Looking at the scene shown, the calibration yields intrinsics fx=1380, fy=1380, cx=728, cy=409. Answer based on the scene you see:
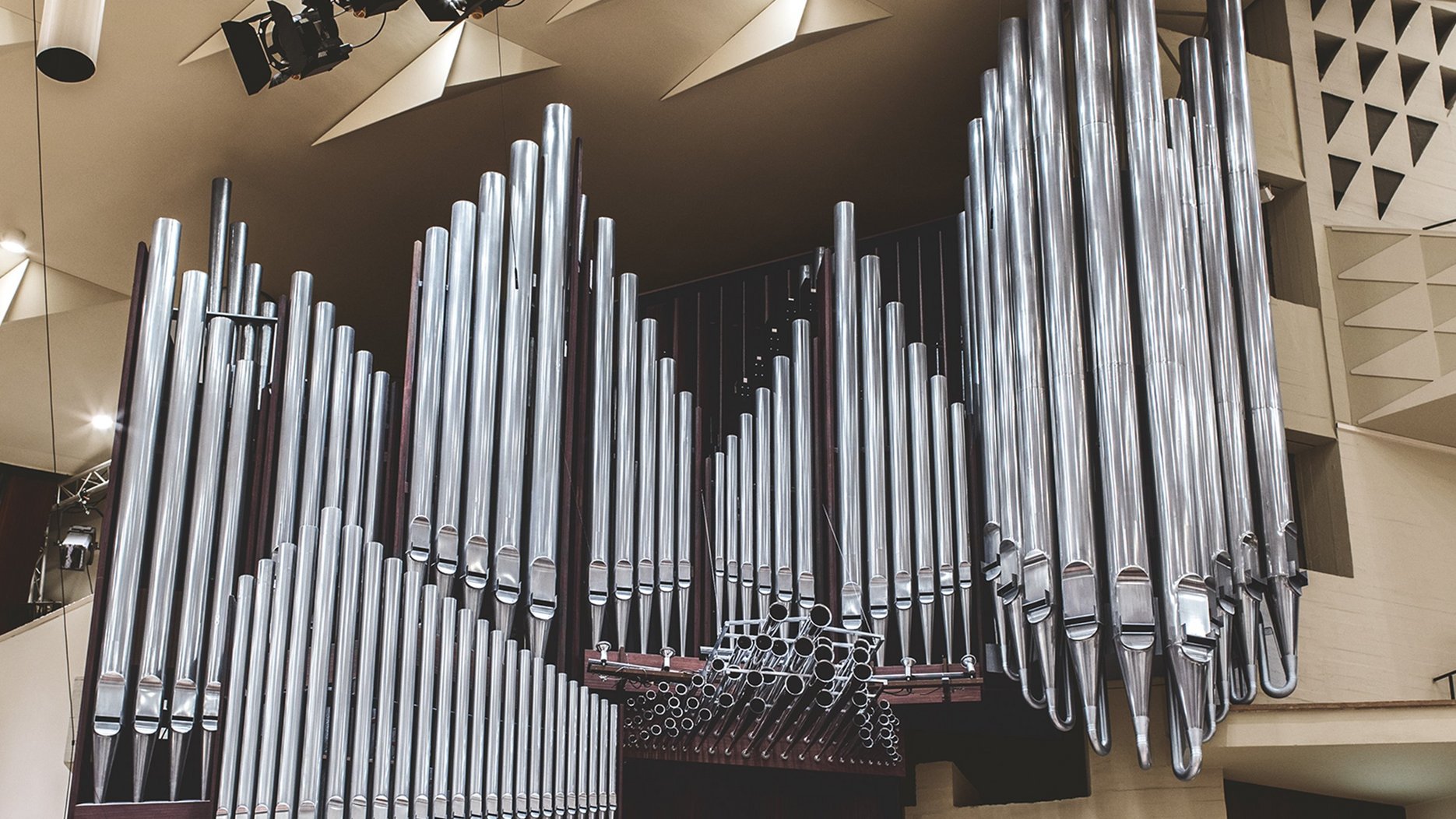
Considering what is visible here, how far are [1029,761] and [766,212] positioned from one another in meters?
3.65

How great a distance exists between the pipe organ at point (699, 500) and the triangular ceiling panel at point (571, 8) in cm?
48

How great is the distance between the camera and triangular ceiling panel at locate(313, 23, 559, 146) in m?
7.23

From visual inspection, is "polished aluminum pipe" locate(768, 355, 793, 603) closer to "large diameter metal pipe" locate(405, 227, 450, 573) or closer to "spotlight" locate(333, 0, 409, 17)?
"large diameter metal pipe" locate(405, 227, 450, 573)

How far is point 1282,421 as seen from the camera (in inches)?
242

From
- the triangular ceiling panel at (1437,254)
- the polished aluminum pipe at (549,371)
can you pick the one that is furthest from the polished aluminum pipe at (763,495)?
the triangular ceiling panel at (1437,254)

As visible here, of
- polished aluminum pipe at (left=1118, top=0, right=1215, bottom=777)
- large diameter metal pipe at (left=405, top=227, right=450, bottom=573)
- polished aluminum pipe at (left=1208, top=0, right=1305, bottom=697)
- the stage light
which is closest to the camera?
the stage light

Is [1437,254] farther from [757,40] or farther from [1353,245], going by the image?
[757,40]

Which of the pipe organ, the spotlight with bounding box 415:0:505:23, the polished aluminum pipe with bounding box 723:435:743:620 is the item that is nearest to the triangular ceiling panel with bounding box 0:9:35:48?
the pipe organ

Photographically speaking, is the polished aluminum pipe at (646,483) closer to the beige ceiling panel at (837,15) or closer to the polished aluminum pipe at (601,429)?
the polished aluminum pipe at (601,429)

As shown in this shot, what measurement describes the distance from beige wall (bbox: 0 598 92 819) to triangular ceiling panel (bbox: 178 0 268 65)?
3.36 m

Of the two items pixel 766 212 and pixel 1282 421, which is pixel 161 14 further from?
pixel 1282 421

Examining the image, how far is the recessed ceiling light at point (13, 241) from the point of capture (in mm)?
8445

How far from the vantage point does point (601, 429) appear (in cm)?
661

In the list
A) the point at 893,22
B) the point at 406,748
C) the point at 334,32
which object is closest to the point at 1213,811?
the point at 406,748
